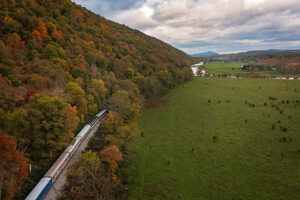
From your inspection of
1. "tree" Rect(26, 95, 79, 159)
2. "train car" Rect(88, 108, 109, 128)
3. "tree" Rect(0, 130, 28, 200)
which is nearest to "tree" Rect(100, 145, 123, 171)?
"tree" Rect(26, 95, 79, 159)

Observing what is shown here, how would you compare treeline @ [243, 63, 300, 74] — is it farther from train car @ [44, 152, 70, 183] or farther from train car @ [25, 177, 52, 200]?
train car @ [25, 177, 52, 200]

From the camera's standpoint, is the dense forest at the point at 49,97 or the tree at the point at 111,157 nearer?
the dense forest at the point at 49,97

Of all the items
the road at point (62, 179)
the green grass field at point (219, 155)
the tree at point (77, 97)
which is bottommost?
the green grass field at point (219, 155)

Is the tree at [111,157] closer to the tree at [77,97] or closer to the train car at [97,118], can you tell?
the tree at [77,97]

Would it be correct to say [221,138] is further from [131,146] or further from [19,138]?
[19,138]

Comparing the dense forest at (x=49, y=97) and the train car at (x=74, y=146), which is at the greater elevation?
the dense forest at (x=49, y=97)

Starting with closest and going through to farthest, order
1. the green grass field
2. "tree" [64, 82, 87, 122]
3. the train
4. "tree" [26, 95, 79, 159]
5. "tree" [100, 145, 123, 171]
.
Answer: the train → "tree" [26, 95, 79, 159] → "tree" [100, 145, 123, 171] → the green grass field → "tree" [64, 82, 87, 122]

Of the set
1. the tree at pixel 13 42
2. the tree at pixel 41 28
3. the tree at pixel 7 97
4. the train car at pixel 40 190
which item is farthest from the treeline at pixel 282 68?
the tree at pixel 7 97
